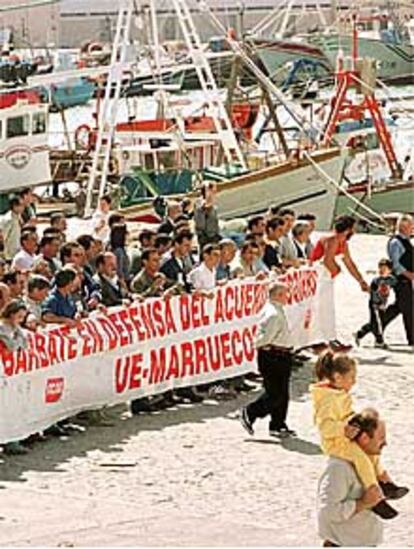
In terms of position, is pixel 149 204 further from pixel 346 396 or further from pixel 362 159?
pixel 346 396

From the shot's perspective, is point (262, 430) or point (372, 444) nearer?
point (372, 444)

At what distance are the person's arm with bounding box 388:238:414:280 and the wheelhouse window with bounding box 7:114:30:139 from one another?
51.4ft

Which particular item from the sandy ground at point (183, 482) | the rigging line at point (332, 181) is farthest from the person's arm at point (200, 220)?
the rigging line at point (332, 181)

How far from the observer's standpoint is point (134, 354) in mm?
14781

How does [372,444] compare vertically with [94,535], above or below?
above

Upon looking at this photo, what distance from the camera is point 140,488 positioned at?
1205 cm

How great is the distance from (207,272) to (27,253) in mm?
1658

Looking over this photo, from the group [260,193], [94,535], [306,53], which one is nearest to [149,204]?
[260,193]

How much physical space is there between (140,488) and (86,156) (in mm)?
23920

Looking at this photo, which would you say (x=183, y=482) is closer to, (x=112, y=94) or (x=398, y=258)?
(x=398, y=258)

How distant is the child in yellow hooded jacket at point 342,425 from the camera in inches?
318

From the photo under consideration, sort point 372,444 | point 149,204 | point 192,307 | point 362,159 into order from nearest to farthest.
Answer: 1. point 372,444
2. point 192,307
3. point 149,204
4. point 362,159

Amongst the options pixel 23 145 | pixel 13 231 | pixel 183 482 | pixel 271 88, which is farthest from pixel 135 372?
pixel 23 145

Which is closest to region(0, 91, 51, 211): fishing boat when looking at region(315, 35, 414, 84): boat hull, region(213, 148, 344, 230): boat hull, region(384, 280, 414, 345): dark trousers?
region(213, 148, 344, 230): boat hull
